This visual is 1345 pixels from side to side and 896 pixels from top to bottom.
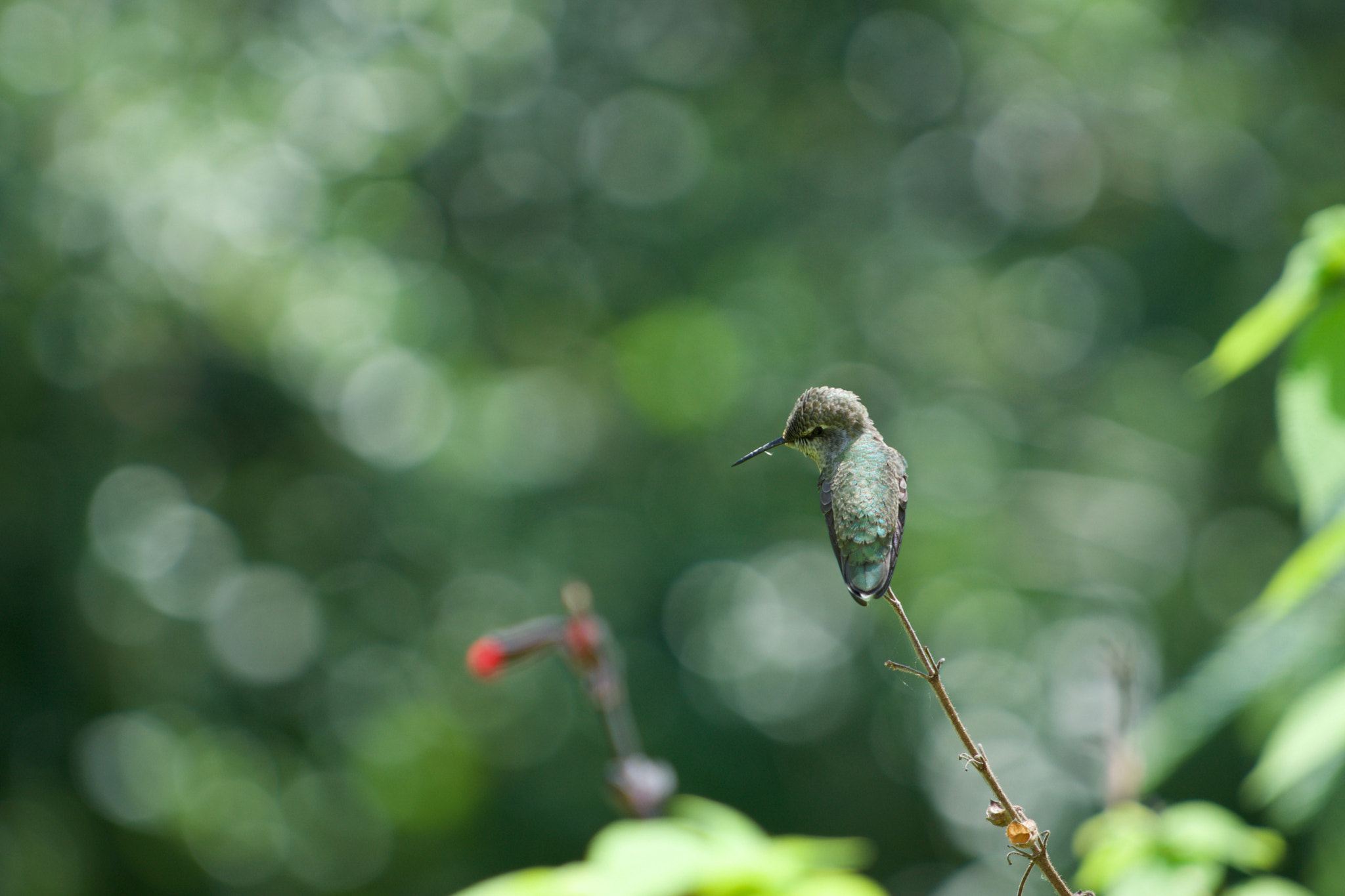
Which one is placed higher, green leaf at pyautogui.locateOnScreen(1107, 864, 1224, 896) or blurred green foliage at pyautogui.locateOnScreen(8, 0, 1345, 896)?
blurred green foliage at pyautogui.locateOnScreen(8, 0, 1345, 896)

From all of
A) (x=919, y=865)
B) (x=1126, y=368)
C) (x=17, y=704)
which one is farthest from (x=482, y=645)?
(x=919, y=865)

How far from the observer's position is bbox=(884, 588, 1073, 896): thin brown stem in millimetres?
479

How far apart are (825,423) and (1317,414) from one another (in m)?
0.44

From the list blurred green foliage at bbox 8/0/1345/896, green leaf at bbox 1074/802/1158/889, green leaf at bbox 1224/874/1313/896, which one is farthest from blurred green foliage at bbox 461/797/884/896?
blurred green foliage at bbox 8/0/1345/896

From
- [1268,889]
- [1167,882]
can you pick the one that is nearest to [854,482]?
[1167,882]

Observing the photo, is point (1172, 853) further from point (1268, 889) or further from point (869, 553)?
point (869, 553)

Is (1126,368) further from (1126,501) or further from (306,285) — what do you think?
(306,285)

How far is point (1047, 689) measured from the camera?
316 inches

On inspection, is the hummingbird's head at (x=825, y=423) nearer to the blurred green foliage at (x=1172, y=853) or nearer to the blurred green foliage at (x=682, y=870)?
the blurred green foliage at (x=682, y=870)

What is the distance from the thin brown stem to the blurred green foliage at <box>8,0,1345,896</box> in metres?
6.89

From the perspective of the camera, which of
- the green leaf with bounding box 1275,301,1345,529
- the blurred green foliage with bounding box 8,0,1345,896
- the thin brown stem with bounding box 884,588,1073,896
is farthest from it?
the blurred green foliage with bounding box 8,0,1345,896

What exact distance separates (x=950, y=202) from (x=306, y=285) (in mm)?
5836

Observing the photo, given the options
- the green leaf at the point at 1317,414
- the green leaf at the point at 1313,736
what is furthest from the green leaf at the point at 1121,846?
the green leaf at the point at 1317,414

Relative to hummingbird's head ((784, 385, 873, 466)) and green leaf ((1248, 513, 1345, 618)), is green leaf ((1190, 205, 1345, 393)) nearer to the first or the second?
green leaf ((1248, 513, 1345, 618))
